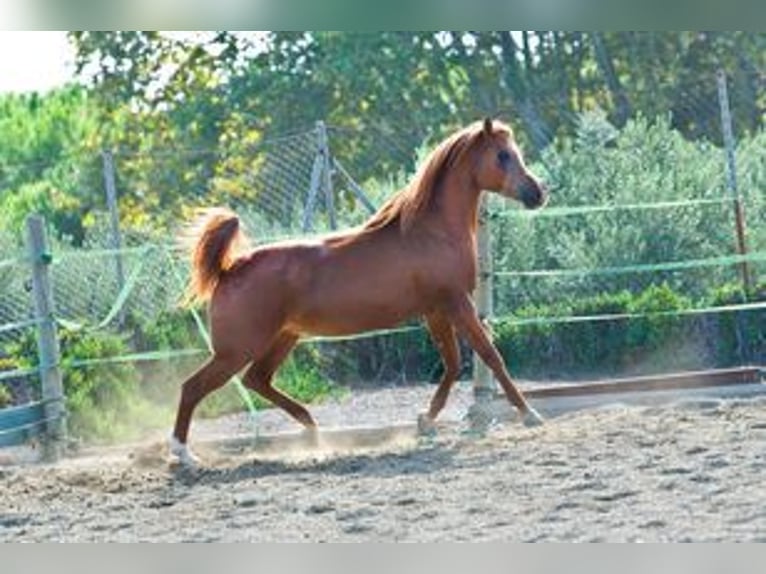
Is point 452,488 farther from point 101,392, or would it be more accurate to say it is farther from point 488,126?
point 101,392

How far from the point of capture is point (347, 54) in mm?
12961

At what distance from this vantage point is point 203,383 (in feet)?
16.5

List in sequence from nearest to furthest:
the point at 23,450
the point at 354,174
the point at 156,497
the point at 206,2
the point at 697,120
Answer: the point at 206,2 → the point at 156,497 → the point at 23,450 → the point at 697,120 → the point at 354,174

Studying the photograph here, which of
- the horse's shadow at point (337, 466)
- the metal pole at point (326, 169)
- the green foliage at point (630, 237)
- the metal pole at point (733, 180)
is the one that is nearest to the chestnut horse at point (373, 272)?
the horse's shadow at point (337, 466)

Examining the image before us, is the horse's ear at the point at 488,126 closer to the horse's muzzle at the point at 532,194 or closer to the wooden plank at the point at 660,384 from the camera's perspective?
the horse's muzzle at the point at 532,194

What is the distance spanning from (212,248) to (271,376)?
1.70 ft

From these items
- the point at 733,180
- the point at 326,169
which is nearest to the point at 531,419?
the point at 733,180

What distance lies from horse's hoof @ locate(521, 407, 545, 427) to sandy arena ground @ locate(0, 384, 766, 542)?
0.03 metres

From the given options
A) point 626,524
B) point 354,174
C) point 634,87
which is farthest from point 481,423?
point 634,87

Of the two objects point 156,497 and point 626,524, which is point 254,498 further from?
point 626,524

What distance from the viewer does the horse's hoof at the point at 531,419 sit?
498cm

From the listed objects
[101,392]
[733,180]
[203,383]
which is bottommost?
[101,392]

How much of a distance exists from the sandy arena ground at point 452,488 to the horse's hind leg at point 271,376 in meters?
0.18

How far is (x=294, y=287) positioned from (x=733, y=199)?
2752mm
